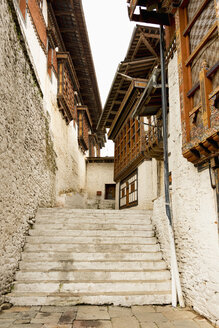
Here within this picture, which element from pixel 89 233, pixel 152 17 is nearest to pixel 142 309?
pixel 89 233

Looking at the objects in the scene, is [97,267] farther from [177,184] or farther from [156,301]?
[177,184]

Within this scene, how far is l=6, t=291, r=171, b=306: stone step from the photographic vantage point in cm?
433

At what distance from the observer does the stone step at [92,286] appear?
A: 465cm

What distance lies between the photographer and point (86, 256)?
5496mm

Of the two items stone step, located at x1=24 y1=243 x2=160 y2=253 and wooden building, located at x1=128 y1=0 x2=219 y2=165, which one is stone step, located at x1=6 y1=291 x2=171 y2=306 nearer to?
stone step, located at x1=24 y1=243 x2=160 y2=253

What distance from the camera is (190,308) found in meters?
4.20

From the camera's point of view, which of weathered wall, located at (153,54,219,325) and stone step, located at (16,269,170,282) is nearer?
weathered wall, located at (153,54,219,325)

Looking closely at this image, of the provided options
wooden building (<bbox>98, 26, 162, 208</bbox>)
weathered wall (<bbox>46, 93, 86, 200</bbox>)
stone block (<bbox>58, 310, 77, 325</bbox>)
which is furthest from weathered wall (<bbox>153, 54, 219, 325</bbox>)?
weathered wall (<bbox>46, 93, 86, 200</bbox>)

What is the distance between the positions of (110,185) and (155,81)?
46.4 feet

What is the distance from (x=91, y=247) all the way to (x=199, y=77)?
4.05m

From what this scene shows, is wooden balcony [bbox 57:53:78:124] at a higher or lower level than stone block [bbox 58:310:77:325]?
higher

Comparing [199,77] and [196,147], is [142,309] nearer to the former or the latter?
[196,147]

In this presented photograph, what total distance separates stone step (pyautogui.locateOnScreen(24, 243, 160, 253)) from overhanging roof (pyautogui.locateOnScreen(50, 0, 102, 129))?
34.0 feet

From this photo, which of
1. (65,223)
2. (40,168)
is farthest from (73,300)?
(40,168)
